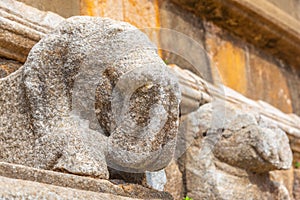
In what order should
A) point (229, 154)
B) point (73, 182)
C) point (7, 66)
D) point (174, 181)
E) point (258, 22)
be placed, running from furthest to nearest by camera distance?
point (258, 22) → point (229, 154) → point (174, 181) → point (7, 66) → point (73, 182)

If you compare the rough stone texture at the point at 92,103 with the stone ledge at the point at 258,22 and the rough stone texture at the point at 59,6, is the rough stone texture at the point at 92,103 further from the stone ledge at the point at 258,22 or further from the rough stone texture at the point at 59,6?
the stone ledge at the point at 258,22

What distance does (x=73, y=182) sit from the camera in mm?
1588

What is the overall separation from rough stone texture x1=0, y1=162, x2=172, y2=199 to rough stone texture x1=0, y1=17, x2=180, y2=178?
0.16ft

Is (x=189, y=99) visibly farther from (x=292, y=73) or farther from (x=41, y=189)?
(x=292, y=73)

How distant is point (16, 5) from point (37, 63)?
0.60m

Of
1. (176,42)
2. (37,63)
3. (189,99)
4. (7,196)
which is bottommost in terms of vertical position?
(7,196)

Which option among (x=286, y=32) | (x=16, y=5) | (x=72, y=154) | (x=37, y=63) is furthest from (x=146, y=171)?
(x=286, y=32)

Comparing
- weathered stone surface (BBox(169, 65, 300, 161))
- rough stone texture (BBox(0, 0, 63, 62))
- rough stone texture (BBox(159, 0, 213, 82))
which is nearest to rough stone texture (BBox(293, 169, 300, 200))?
weathered stone surface (BBox(169, 65, 300, 161))

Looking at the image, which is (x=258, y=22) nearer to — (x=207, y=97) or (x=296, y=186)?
(x=296, y=186)

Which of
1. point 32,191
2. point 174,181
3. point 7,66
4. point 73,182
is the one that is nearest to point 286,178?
point 174,181

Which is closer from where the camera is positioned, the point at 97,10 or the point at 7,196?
the point at 7,196

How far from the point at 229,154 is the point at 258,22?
4.85 ft

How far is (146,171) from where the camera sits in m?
1.89

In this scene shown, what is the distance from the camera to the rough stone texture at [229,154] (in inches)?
97.3
